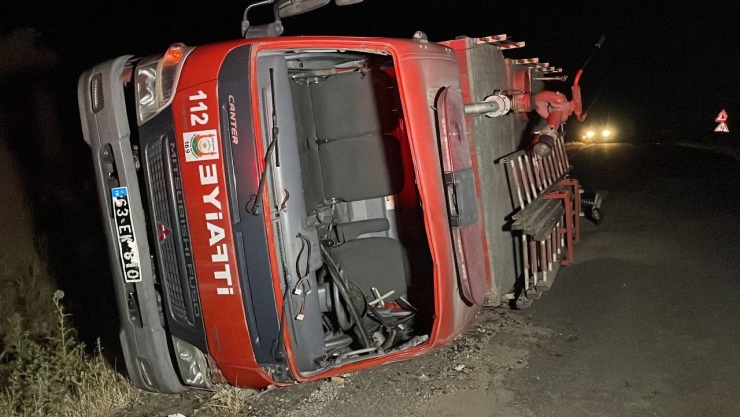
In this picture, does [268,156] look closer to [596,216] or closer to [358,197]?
[358,197]

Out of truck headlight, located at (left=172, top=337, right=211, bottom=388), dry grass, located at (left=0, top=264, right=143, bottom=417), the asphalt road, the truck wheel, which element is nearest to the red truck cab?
truck headlight, located at (left=172, top=337, right=211, bottom=388)

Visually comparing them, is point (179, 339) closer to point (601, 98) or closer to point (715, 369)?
point (715, 369)

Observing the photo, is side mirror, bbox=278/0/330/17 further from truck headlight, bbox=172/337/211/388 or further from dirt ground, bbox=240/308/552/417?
dirt ground, bbox=240/308/552/417

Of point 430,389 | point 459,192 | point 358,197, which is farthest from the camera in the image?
point 358,197

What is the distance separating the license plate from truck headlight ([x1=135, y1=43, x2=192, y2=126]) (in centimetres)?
48

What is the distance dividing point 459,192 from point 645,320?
2413 millimetres

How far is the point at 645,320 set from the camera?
4.96 meters

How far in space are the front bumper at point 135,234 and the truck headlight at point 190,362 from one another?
10 cm

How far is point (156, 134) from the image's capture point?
3.41 m

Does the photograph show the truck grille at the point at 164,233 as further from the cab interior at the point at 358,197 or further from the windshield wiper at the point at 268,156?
the cab interior at the point at 358,197

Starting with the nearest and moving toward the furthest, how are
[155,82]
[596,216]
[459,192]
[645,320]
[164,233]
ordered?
1. [155,82]
2. [164,233]
3. [459,192]
4. [645,320]
5. [596,216]

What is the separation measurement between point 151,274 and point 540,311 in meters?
3.48

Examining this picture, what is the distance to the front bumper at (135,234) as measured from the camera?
137 inches

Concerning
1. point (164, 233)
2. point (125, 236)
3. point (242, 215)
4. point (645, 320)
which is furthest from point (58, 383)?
point (645, 320)
